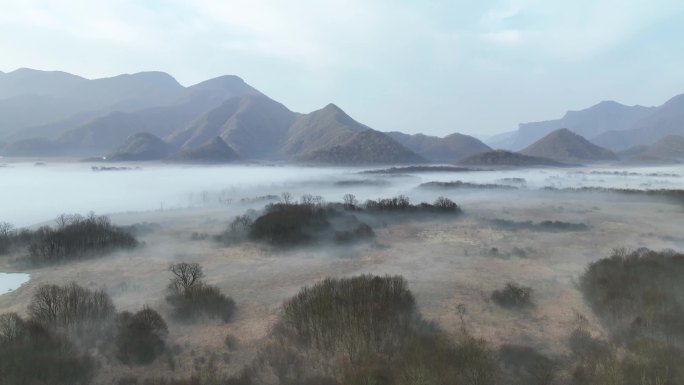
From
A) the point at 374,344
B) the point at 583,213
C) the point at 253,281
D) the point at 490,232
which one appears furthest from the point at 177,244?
the point at 583,213


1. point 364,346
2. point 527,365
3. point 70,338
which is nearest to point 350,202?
point 364,346

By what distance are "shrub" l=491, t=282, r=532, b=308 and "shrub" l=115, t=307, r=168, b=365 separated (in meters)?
19.8

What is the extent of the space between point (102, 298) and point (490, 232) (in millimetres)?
42822

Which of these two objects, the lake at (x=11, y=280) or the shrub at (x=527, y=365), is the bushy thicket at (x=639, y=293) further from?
the lake at (x=11, y=280)

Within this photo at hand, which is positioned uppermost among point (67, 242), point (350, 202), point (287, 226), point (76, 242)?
point (350, 202)

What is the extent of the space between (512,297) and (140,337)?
21.7 meters

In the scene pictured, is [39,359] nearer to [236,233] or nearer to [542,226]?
[236,233]

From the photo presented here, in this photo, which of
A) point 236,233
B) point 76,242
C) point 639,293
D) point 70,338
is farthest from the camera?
point 236,233

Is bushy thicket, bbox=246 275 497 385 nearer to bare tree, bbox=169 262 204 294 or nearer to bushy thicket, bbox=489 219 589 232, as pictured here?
bare tree, bbox=169 262 204 294

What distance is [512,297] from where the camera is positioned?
25.0 meters

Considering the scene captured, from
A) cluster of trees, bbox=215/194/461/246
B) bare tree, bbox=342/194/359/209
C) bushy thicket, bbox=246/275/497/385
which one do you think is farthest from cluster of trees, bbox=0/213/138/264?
bare tree, bbox=342/194/359/209

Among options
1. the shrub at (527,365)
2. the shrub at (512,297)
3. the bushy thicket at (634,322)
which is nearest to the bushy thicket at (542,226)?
the bushy thicket at (634,322)

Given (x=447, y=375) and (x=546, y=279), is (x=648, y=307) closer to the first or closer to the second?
(x=546, y=279)

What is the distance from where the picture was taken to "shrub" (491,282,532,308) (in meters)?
24.5
